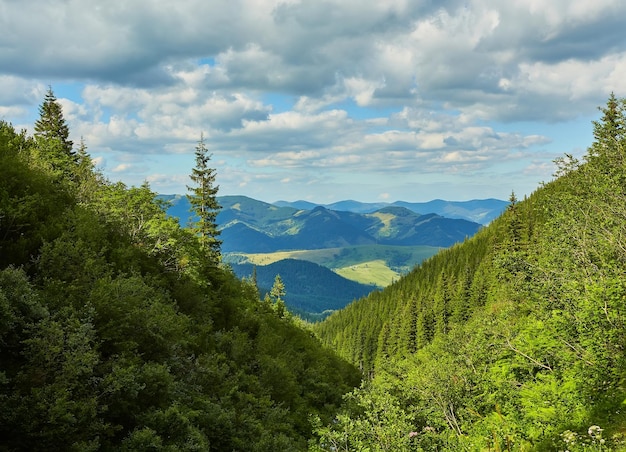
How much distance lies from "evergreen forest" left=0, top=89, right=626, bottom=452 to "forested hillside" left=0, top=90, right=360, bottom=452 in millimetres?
68

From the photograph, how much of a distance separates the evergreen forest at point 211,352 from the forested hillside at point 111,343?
68mm

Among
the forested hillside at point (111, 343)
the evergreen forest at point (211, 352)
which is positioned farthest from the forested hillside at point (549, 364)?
the forested hillside at point (111, 343)

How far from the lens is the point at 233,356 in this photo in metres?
30.5

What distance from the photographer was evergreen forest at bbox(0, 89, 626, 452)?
10984 millimetres

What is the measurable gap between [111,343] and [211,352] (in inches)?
574

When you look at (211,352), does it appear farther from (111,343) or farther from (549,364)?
(549,364)

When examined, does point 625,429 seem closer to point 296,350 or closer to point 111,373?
point 111,373

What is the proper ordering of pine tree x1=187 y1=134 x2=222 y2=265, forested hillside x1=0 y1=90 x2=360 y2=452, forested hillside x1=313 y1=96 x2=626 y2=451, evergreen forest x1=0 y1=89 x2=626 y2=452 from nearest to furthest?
forested hillside x1=0 y1=90 x2=360 y2=452
evergreen forest x1=0 y1=89 x2=626 y2=452
forested hillside x1=313 y1=96 x2=626 y2=451
pine tree x1=187 y1=134 x2=222 y2=265

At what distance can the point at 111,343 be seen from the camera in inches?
557

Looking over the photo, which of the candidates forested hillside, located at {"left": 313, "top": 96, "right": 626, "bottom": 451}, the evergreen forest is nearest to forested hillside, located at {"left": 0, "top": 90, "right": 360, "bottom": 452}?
the evergreen forest

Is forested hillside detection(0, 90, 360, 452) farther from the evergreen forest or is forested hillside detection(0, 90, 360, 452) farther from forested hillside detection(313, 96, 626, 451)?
forested hillside detection(313, 96, 626, 451)

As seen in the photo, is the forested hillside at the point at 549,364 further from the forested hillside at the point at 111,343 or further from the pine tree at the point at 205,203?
the pine tree at the point at 205,203

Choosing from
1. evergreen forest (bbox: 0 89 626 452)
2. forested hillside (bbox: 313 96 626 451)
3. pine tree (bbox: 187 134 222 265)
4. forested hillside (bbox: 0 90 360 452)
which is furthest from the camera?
pine tree (bbox: 187 134 222 265)

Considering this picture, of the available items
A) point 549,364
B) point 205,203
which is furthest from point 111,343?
point 205,203
